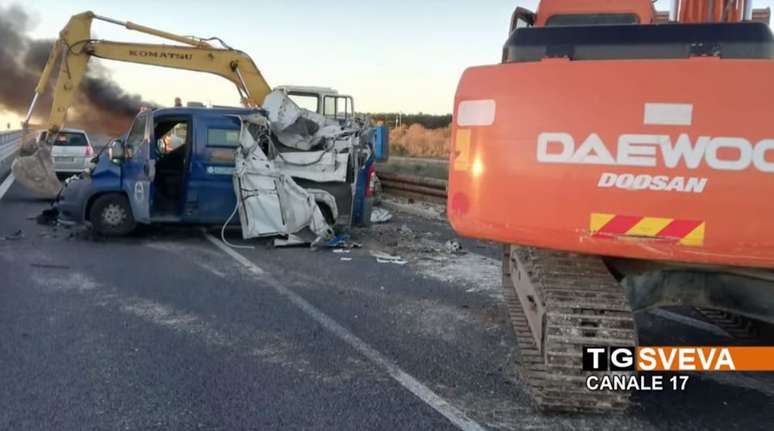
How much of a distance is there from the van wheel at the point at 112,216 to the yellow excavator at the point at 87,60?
511 centimetres

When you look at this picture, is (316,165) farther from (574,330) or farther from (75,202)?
(574,330)

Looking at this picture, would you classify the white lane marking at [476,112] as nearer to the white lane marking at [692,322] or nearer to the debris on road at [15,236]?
the white lane marking at [692,322]

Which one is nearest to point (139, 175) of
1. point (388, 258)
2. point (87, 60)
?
point (388, 258)

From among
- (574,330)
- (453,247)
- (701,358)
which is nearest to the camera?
(574,330)

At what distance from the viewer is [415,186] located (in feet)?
52.9

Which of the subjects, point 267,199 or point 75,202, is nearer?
point 267,199

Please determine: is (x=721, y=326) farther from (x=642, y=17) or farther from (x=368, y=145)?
(x=368, y=145)

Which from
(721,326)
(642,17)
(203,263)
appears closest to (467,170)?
(642,17)

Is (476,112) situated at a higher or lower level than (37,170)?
higher

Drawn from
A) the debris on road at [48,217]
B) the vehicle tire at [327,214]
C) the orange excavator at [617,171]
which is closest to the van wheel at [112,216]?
the debris on road at [48,217]

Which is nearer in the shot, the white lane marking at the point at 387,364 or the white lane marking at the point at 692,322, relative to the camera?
the white lane marking at the point at 387,364

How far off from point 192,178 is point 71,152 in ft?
32.0

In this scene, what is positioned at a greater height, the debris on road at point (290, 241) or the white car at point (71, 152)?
the white car at point (71, 152)

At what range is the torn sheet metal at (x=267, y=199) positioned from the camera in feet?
33.9
